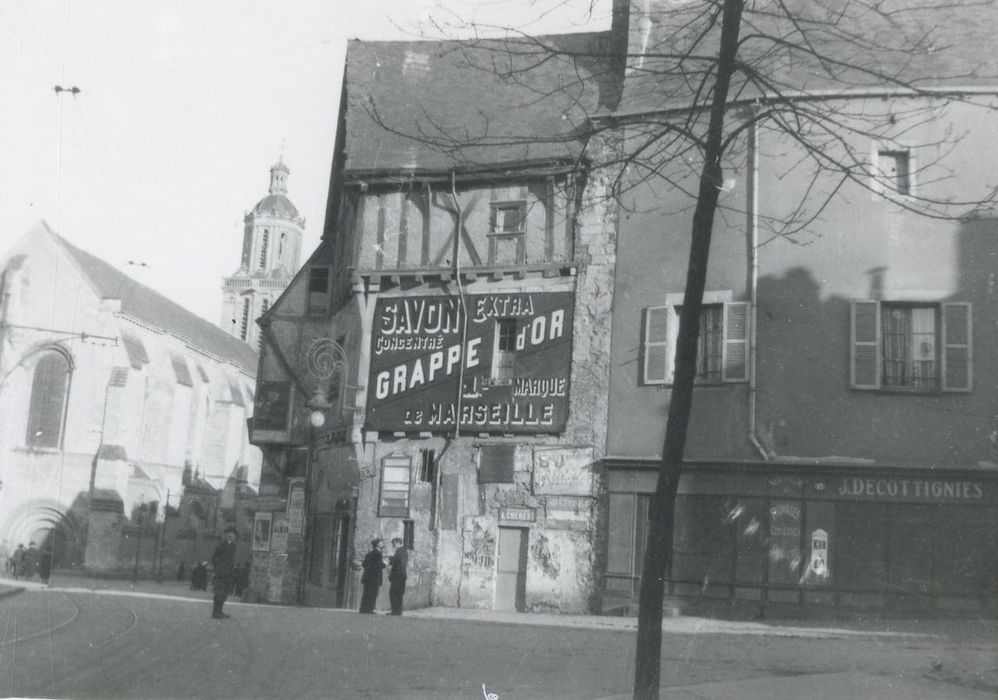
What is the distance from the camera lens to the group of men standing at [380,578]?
17234 millimetres

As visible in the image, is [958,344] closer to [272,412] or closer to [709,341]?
[709,341]

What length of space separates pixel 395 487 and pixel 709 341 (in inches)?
266

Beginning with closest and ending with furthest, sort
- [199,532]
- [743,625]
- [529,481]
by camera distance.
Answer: [743,625], [529,481], [199,532]

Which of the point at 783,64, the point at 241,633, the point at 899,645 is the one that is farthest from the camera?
the point at 241,633

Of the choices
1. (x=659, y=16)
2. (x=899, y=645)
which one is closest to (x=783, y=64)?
(x=659, y=16)

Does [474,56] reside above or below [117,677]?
above

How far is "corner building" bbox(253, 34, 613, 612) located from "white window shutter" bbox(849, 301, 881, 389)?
5.14 m

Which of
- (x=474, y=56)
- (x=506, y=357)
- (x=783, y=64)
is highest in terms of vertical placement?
(x=474, y=56)

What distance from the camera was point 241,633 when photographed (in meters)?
13.9

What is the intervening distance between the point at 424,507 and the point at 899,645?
9436 millimetres

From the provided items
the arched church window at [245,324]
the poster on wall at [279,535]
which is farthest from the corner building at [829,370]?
the arched church window at [245,324]

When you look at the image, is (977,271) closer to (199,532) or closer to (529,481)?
(529,481)

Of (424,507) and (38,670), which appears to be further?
(424,507)

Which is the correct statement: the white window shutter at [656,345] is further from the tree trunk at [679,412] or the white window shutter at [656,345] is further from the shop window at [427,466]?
the tree trunk at [679,412]
